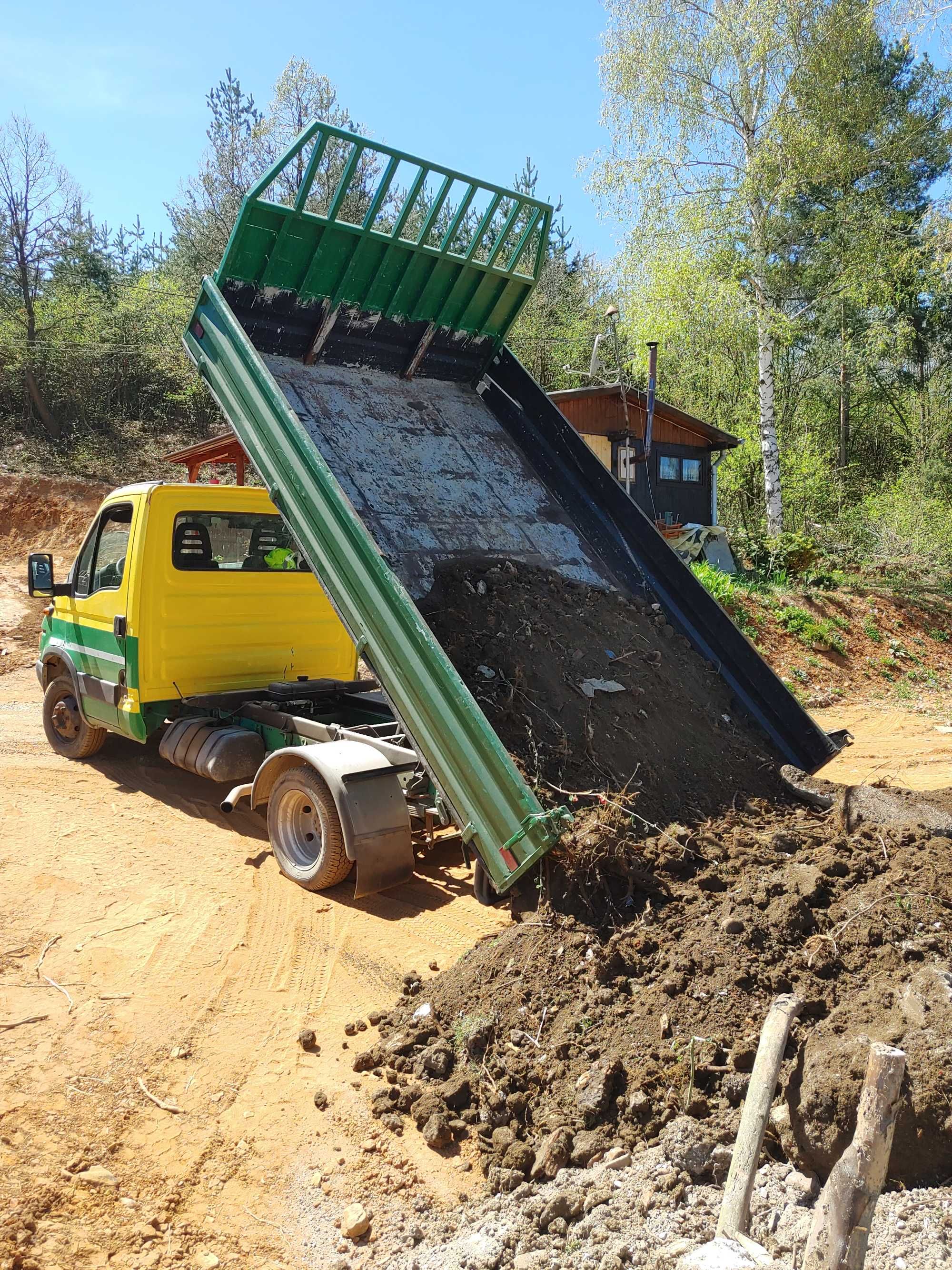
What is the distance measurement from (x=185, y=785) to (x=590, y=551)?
3867 millimetres

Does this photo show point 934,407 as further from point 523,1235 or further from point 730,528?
point 523,1235

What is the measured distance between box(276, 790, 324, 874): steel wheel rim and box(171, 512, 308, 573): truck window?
198cm

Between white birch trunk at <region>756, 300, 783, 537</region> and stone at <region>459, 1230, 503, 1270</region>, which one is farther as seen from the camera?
white birch trunk at <region>756, 300, 783, 537</region>

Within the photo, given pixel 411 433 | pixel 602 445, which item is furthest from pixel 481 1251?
pixel 602 445

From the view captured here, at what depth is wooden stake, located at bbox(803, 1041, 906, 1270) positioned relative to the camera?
6.89ft

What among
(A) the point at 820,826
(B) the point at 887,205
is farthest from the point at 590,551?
(B) the point at 887,205

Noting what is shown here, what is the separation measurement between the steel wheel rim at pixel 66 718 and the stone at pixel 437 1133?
562 cm

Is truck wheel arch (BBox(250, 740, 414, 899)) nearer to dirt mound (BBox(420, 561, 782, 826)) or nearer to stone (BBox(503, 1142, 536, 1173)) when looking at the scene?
dirt mound (BBox(420, 561, 782, 826))

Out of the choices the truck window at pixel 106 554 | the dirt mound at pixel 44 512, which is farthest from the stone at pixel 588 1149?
the dirt mound at pixel 44 512

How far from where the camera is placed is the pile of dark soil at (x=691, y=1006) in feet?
8.73

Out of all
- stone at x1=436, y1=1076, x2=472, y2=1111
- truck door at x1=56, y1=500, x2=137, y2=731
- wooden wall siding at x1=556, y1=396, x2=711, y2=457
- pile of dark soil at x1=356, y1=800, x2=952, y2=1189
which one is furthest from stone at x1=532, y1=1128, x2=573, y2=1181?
wooden wall siding at x1=556, y1=396, x2=711, y2=457

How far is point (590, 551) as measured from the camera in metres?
6.10

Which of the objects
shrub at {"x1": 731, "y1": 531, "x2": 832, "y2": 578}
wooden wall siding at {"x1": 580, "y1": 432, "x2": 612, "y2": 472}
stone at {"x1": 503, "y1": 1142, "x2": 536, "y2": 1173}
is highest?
wooden wall siding at {"x1": 580, "y1": 432, "x2": 612, "y2": 472}

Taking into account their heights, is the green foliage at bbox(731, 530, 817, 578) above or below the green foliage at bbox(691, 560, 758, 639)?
above
